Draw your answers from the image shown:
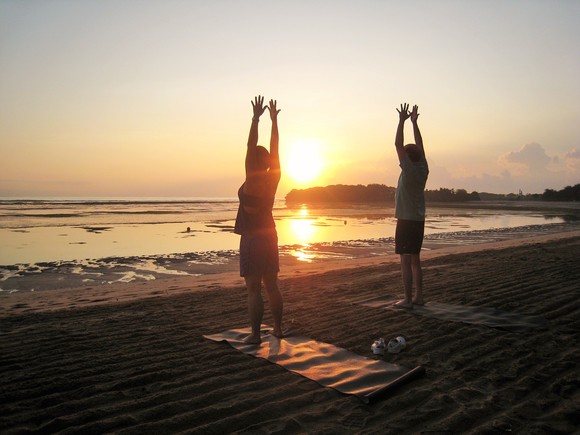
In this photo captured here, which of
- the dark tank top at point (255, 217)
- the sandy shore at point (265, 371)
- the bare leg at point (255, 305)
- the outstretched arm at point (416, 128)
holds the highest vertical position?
the outstretched arm at point (416, 128)

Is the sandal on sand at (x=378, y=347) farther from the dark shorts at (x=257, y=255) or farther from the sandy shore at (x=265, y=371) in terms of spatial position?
the dark shorts at (x=257, y=255)

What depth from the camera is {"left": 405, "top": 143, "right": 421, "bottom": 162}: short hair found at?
5.90 m

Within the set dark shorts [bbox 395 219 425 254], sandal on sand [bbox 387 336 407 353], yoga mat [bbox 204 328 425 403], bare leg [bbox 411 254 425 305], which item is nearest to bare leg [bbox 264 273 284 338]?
yoga mat [bbox 204 328 425 403]

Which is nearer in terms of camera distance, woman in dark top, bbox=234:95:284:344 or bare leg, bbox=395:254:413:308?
woman in dark top, bbox=234:95:284:344

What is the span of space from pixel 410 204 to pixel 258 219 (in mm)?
2421

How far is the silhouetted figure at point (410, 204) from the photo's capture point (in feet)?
19.2

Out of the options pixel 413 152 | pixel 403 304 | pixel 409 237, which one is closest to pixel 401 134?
pixel 413 152

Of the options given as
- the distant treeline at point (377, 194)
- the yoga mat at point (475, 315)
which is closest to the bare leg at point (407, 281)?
the yoga mat at point (475, 315)

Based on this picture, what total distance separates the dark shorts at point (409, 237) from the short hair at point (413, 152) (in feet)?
2.80

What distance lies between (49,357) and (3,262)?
9.91 meters

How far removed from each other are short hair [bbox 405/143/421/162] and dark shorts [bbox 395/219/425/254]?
0.85 metres

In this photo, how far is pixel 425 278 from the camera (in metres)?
8.58

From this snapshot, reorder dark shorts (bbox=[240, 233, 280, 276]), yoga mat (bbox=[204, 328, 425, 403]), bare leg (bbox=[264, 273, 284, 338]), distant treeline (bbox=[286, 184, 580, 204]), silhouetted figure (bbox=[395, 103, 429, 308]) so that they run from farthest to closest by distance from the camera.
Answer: distant treeline (bbox=[286, 184, 580, 204]) < silhouetted figure (bbox=[395, 103, 429, 308]) < bare leg (bbox=[264, 273, 284, 338]) < dark shorts (bbox=[240, 233, 280, 276]) < yoga mat (bbox=[204, 328, 425, 403])

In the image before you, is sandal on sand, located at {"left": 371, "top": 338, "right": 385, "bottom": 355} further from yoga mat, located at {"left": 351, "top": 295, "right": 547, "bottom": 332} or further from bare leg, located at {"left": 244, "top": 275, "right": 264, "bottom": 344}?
yoga mat, located at {"left": 351, "top": 295, "right": 547, "bottom": 332}
